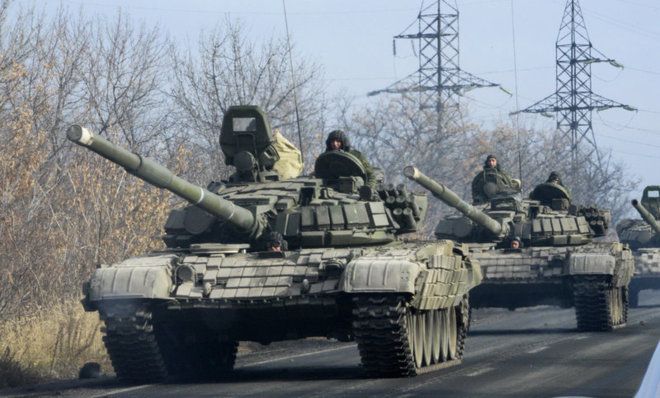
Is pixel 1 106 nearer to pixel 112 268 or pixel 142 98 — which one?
pixel 112 268

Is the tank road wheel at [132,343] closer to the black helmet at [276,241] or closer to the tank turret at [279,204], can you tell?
the tank turret at [279,204]

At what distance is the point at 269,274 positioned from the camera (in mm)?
15219

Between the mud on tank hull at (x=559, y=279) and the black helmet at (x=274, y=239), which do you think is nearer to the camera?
the black helmet at (x=274, y=239)

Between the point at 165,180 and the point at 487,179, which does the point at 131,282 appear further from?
the point at 487,179

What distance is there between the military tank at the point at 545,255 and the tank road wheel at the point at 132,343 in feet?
26.4

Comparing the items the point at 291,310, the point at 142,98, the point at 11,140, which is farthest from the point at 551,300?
the point at 142,98

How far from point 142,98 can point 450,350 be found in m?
19.2

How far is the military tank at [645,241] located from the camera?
33594 mm

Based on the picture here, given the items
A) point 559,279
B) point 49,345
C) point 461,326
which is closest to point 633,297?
point 559,279

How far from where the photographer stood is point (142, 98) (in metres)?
35.8

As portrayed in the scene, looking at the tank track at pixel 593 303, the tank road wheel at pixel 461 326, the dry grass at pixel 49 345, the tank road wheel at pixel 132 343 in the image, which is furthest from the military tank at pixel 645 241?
the tank road wheel at pixel 132 343

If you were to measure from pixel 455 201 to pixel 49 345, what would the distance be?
7.20 metres

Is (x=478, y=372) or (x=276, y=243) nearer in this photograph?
(x=276, y=243)

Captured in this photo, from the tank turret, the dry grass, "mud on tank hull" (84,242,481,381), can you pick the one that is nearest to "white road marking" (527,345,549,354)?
the tank turret
